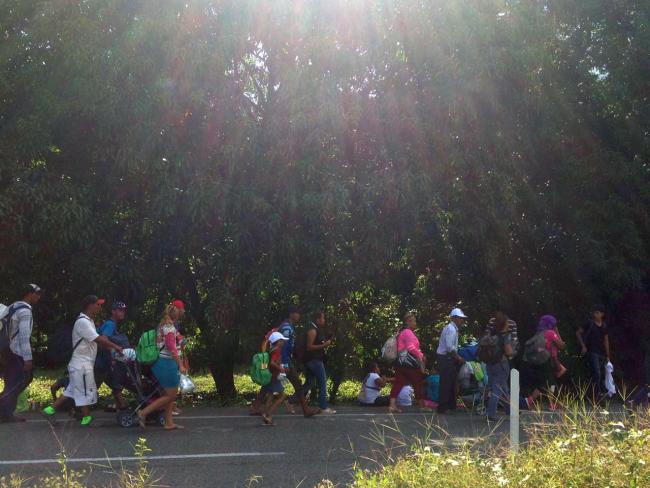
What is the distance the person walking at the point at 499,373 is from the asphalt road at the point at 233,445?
0.30 meters

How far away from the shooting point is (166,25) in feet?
47.6

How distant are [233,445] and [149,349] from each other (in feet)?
5.92

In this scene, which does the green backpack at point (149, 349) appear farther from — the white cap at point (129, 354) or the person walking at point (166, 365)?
the white cap at point (129, 354)

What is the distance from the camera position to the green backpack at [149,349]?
11.7 metres

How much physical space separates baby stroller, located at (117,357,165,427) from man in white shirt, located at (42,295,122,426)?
374mm

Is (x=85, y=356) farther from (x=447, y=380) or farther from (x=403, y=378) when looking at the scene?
(x=447, y=380)

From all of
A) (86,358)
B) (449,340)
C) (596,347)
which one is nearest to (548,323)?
(449,340)

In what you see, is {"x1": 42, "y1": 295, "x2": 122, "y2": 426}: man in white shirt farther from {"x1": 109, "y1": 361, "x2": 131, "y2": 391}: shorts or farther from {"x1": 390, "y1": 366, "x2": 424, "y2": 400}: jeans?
{"x1": 390, "y1": 366, "x2": 424, "y2": 400}: jeans

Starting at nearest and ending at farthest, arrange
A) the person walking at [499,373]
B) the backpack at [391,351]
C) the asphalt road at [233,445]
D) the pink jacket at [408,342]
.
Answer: the asphalt road at [233,445] → the person walking at [499,373] → the pink jacket at [408,342] → the backpack at [391,351]

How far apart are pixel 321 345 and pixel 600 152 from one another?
291 inches

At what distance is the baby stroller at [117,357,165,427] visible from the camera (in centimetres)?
1218

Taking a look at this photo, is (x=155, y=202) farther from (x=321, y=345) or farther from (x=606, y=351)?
(x=606, y=351)

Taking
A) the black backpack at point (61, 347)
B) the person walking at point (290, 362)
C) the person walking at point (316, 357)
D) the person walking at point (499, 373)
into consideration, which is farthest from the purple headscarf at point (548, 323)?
the black backpack at point (61, 347)

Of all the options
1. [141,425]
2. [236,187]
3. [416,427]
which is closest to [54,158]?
[236,187]
